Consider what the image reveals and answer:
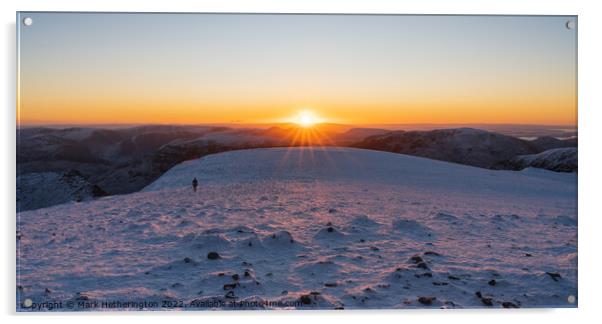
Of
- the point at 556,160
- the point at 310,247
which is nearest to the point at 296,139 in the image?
the point at 310,247

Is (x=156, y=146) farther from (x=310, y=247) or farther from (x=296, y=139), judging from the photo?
(x=310, y=247)

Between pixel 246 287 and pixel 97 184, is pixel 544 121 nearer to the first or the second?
pixel 246 287

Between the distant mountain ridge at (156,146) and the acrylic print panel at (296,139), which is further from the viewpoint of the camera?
the distant mountain ridge at (156,146)

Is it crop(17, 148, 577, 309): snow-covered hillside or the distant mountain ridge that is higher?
the distant mountain ridge

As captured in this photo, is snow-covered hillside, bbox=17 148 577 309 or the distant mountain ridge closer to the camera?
snow-covered hillside, bbox=17 148 577 309

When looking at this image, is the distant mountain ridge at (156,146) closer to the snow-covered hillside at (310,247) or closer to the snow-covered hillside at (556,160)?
the snow-covered hillside at (556,160)

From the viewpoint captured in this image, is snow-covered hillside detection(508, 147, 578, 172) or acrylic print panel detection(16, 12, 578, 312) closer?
acrylic print panel detection(16, 12, 578, 312)

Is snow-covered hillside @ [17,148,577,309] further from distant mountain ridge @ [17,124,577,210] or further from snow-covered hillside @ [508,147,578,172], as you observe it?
distant mountain ridge @ [17,124,577,210]

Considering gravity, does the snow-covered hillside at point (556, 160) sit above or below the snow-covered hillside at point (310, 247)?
above
